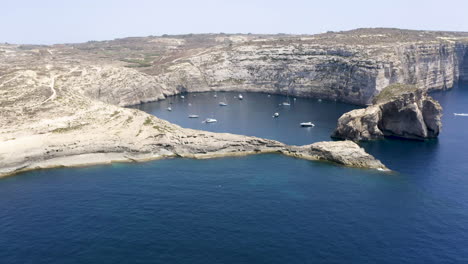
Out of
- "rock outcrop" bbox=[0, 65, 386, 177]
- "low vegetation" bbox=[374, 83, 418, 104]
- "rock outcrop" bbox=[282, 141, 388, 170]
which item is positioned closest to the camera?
"rock outcrop" bbox=[0, 65, 386, 177]

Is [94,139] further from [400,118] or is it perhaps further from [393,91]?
[393,91]

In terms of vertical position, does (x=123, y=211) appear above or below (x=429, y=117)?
below

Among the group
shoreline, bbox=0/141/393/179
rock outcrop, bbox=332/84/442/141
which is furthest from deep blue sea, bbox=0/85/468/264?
rock outcrop, bbox=332/84/442/141

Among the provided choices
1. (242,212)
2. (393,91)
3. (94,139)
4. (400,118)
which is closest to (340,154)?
(400,118)

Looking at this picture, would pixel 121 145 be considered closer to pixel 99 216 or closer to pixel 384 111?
pixel 99 216

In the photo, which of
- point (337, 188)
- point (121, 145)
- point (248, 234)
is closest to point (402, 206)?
point (337, 188)

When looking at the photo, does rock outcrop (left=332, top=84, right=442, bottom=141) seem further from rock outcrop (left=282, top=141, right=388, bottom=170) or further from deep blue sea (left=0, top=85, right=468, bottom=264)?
rock outcrop (left=282, top=141, right=388, bottom=170)

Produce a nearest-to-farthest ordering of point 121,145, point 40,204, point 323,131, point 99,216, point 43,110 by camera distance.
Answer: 1. point 99,216
2. point 40,204
3. point 121,145
4. point 43,110
5. point 323,131
